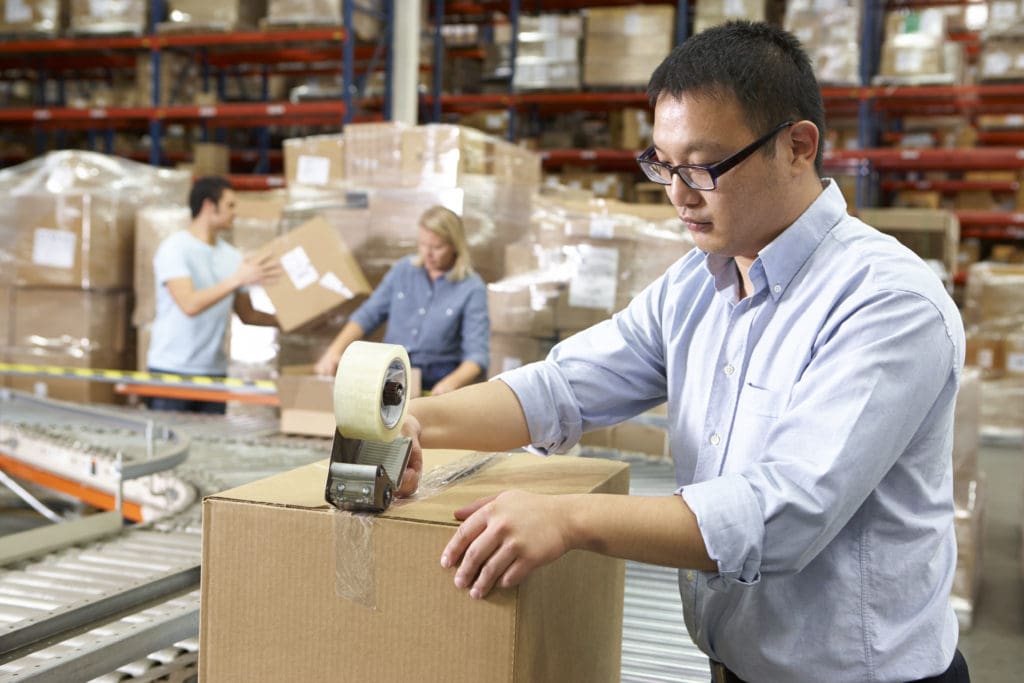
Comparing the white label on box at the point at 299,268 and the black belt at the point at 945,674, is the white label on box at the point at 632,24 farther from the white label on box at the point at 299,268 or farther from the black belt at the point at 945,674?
the black belt at the point at 945,674

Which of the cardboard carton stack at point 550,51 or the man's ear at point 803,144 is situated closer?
the man's ear at point 803,144

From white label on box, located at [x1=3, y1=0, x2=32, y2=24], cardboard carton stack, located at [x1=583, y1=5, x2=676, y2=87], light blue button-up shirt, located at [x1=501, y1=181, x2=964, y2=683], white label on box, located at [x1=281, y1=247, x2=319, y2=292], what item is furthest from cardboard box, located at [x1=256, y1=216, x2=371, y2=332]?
white label on box, located at [x1=3, y1=0, x2=32, y2=24]

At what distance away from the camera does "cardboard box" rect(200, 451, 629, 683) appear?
111 centimetres

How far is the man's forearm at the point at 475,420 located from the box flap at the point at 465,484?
0.03m

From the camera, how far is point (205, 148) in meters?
8.45

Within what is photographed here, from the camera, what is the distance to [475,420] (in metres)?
1.50

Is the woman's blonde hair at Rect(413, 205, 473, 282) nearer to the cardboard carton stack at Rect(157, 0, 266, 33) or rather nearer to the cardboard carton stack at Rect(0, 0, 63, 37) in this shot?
the cardboard carton stack at Rect(157, 0, 266, 33)

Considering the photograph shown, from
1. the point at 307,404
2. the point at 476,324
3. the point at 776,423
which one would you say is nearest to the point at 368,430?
the point at 776,423

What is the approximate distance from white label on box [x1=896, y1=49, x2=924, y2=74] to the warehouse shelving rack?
4.07 m

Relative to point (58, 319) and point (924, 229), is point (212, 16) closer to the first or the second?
point (58, 319)

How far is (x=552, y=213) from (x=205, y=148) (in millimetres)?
4583

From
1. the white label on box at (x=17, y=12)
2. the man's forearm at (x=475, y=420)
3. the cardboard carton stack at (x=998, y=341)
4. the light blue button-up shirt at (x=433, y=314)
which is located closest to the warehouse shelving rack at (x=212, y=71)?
the white label on box at (x=17, y=12)

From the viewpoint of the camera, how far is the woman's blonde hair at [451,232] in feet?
13.8

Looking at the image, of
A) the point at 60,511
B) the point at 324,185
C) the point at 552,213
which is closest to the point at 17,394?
the point at 60,511
